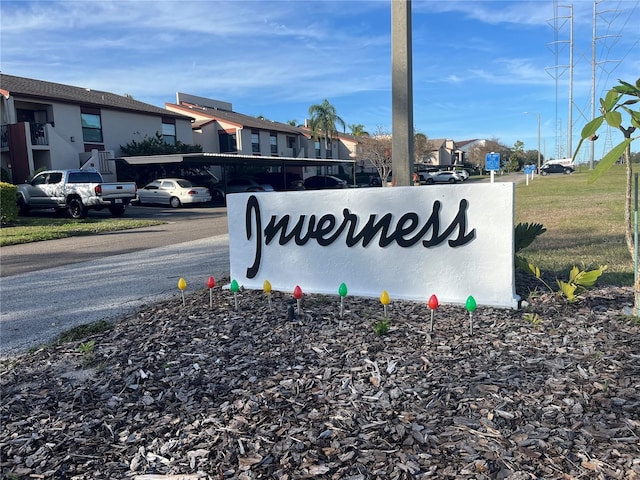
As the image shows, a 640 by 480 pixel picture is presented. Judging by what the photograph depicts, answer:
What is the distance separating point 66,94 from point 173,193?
9085 mm

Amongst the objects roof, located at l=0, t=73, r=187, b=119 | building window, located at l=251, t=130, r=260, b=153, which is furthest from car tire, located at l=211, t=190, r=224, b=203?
building window, located at l=251, t=130, r=260, b=153

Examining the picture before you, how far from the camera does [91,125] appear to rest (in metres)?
28.9

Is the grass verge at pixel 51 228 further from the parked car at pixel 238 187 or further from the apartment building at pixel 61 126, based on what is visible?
the parked car at pixel 238 187

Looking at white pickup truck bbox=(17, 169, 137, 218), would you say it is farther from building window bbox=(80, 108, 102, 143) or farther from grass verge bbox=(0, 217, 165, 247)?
building window bbox=(80, 108, 102, 143)

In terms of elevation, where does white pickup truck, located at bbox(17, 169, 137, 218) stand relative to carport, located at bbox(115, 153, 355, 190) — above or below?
below

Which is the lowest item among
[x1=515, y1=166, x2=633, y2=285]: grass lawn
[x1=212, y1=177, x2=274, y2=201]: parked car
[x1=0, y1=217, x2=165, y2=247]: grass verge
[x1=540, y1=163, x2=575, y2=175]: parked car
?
[x1=515, y1=166, x2=633, y2=285]: grass lawn

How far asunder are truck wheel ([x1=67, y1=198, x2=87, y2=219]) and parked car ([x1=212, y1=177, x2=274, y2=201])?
415 inches

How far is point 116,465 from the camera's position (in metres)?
2.66

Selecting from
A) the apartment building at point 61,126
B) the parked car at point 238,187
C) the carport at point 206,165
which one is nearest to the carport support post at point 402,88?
the carport at point 206,165

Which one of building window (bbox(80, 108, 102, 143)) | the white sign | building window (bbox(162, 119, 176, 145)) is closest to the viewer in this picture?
the white sign

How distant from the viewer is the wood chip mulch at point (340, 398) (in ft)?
8.32

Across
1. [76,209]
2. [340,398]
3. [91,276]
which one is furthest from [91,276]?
[76,209]

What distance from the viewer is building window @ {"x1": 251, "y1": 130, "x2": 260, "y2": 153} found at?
42.0 m

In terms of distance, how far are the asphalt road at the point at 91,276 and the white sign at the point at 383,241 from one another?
121cm
